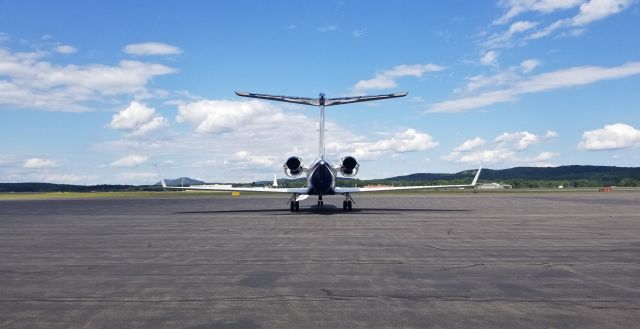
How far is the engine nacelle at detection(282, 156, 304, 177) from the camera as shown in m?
36.1

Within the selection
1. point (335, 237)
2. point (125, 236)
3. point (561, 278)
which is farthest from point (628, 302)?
point (125, 236)

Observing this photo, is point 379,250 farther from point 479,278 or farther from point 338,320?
point 338,320

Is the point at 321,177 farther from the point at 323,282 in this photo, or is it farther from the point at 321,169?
the point at 323,282

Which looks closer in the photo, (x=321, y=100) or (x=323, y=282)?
(x=323, y=282)

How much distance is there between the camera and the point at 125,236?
68.0 feet

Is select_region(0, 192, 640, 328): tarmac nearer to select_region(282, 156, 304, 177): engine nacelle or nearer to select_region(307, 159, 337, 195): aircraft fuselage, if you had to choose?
select_region(307, 159, 337, 195): aircraft fuselage

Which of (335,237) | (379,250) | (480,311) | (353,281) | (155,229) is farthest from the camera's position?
(155,229)

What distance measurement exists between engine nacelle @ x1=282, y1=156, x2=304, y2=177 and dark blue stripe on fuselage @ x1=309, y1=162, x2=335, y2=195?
149 centimetres

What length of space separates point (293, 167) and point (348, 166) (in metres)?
3.68

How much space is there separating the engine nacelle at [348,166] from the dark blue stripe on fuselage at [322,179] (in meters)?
1.26

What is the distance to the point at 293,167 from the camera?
36406mm

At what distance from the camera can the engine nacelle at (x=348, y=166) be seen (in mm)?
35125

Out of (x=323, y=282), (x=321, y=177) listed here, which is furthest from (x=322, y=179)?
(x=323, y=282)

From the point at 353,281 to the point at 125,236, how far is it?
1288cm
